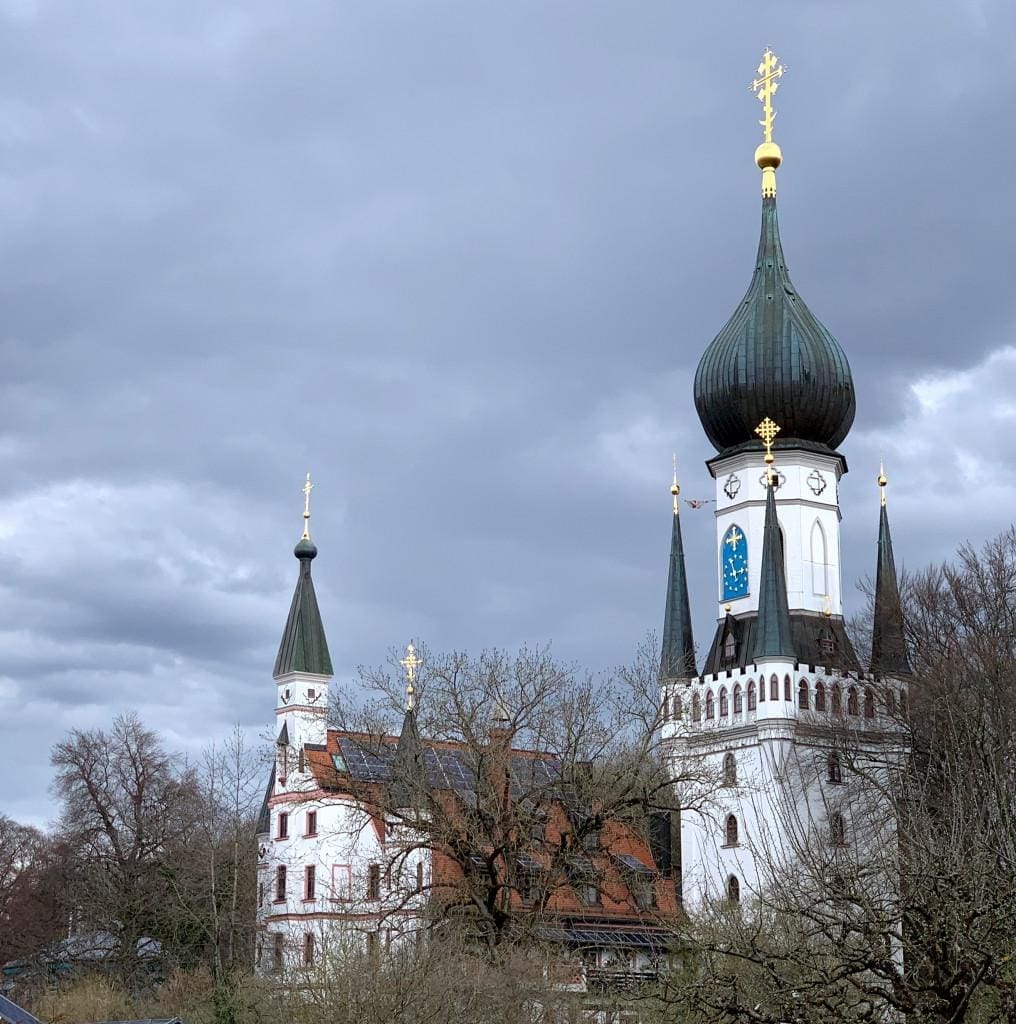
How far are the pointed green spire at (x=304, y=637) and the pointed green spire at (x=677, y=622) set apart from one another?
14521 millimetres

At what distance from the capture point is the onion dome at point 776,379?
54250mm

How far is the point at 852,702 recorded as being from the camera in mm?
50688

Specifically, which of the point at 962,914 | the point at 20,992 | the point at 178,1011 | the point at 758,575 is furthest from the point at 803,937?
the point at 20,992

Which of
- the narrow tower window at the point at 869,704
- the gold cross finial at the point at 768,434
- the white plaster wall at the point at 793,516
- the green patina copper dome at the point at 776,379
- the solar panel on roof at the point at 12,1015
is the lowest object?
the solar panel on roof at the point at 12,1015

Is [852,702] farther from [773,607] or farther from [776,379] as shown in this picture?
[776,379]

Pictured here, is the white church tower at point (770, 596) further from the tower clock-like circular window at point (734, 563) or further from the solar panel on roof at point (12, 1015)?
the solar panel on roof at point (12, 1015)

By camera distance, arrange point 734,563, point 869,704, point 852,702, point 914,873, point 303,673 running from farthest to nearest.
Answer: point 303,673 → point 734,563 → point 852,702 → point 869,704 → point 914,873

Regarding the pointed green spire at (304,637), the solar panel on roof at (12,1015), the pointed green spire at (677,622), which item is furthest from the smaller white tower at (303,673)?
the solar panel on roof at (12,1015)

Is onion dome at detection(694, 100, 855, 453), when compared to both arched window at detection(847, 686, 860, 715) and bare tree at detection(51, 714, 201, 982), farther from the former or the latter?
bare tree at detection(51, 714, 201, 982)

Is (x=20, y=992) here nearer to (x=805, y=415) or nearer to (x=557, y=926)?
(x=557, y=926)

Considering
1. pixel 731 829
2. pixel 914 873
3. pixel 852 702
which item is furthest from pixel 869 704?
pixel 914 873

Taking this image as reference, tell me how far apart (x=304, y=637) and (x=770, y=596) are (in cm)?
1935

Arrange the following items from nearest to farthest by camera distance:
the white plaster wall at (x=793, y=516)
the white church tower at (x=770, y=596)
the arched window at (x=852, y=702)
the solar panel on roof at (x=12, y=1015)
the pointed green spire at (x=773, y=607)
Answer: the solar panel on roof at (x=12, y=1015), the white church tower at (x=770, y=596), the pointed green spire at (x=773, y=607), the arched window at (x=852, y=702), the white plaster wall at (x=793, y=516)

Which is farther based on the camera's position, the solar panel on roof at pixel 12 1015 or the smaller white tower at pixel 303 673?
the smaller white tower at pixel 303 673
